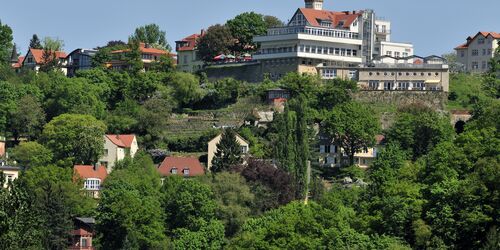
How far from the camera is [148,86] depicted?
12812cm

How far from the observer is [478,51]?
5615 inches

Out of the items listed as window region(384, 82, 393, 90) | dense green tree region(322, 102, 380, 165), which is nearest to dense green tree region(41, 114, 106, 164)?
dense green tree region(322, 102, 380, 165)

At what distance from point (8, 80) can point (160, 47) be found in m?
25.5

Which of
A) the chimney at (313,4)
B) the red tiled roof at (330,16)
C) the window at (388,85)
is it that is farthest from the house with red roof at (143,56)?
the window at (388,85)

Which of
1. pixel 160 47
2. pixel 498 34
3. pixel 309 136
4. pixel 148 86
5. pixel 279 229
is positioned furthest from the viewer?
pixel 160 47

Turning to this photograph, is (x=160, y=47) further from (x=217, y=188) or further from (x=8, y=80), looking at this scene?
(x=217, y=188)

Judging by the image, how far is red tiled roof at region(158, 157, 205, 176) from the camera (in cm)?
11288

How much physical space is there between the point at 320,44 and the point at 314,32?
42.2 inches

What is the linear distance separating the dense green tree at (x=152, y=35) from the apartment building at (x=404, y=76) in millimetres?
36728

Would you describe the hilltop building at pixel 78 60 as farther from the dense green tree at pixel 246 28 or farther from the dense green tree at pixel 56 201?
the dense green tree at pixel 56 201

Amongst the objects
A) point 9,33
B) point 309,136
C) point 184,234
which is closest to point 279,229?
point 184,234

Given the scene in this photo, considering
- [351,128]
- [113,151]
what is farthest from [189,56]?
[351,128]

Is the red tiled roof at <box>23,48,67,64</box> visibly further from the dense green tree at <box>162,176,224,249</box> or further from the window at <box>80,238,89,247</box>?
the window at <box>80,238,89,247</box>

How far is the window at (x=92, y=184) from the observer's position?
111 m
